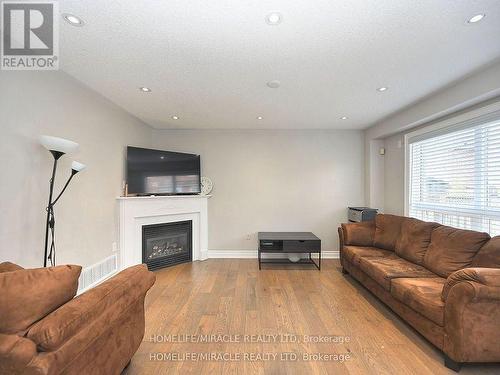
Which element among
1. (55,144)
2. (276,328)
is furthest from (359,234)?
(55,144)

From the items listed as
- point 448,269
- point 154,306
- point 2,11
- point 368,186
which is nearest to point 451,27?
point 448,269

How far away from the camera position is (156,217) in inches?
144

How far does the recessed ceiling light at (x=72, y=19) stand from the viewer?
4.88 feet

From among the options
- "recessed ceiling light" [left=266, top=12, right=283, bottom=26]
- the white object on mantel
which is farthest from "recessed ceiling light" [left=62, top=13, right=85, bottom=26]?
the white object on mantel

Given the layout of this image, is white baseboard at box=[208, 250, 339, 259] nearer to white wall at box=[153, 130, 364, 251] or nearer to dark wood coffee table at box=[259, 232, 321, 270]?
white wall at box=[153, 130, 364, 251]

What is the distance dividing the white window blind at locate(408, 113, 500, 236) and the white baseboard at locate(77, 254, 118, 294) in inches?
179

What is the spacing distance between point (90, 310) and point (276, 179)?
356 centimetres

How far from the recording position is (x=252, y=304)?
2566mm

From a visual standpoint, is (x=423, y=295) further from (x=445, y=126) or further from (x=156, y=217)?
(x=156, y=217)

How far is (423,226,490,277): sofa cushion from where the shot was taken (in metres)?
2.13

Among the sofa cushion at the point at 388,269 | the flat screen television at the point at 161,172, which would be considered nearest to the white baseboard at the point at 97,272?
the flat screen television at the point at 161,172

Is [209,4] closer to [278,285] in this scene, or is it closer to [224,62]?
[224,62]

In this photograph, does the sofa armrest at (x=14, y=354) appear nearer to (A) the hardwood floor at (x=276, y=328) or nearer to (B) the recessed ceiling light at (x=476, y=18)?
(A) the hardwood floor at (x=276, y=328)

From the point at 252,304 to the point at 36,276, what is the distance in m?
2.08
